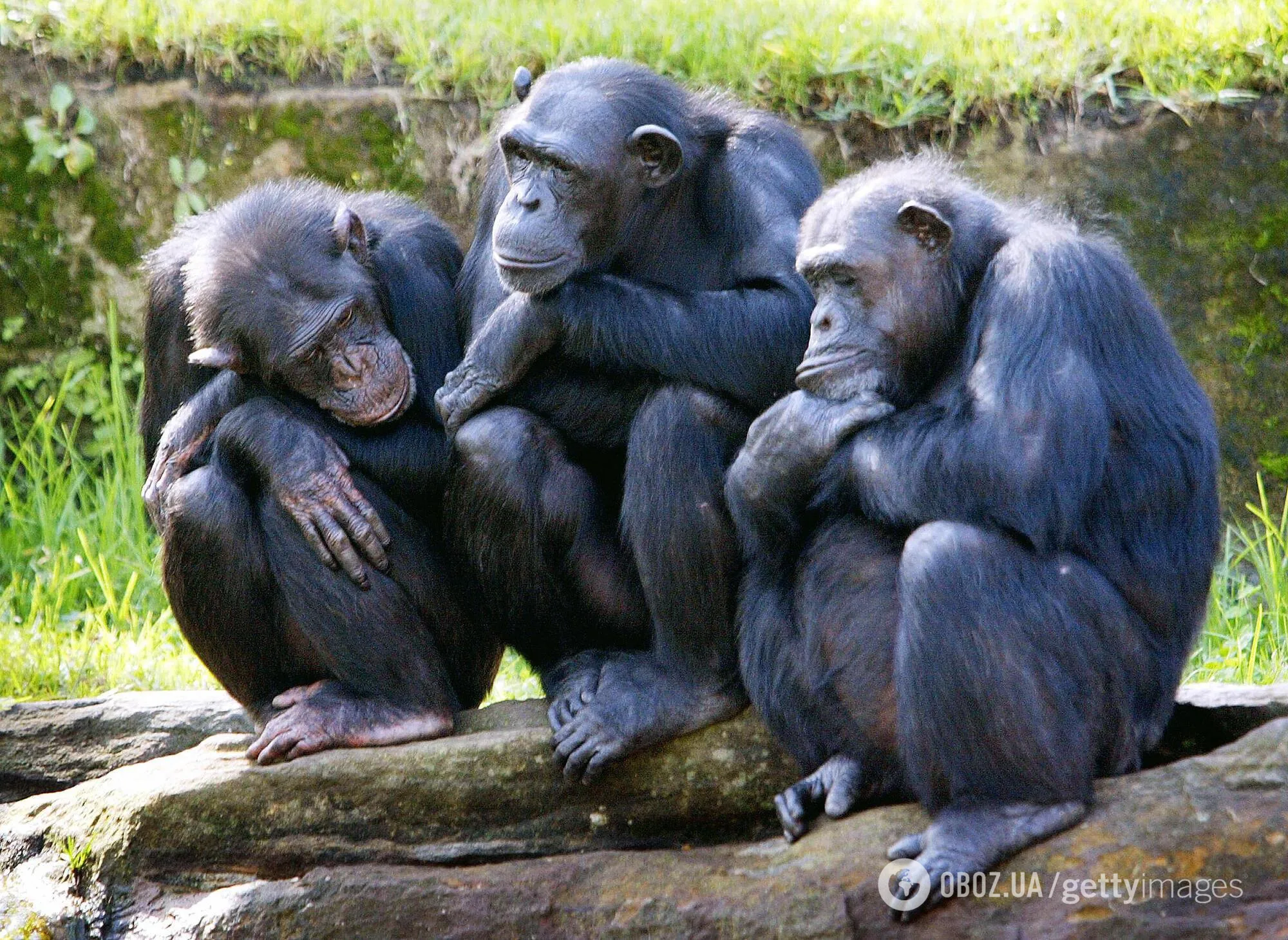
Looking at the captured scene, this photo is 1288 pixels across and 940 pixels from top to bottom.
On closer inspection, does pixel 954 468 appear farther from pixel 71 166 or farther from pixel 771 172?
pixel 71 166

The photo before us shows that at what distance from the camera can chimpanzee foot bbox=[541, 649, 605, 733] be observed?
15.3 feet

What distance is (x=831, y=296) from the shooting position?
14.0 feet

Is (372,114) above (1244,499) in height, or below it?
above

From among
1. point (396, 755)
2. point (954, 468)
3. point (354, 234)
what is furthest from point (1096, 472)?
point (354, 234)

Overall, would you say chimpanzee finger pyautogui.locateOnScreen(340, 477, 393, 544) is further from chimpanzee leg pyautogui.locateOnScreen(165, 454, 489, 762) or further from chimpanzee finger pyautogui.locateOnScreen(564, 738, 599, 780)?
chimpanzee finger pyautogui.locateOnScreen(564, 738, 599, 780)

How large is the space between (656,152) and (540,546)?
122 centimetres

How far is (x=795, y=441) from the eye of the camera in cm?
418

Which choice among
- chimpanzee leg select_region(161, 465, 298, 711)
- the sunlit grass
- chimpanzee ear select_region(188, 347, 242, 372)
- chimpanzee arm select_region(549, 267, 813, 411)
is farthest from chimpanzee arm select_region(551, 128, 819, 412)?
the sunlit grass

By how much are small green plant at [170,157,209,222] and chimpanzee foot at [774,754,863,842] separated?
5.34 meters

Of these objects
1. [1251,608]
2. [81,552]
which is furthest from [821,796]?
[81,552]

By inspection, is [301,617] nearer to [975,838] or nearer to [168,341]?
[168,341]

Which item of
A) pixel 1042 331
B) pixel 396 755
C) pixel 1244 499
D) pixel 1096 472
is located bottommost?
pixel 1244 499

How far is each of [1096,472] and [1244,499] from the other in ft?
14.0

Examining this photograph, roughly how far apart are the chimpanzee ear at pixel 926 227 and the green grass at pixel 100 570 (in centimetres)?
265
